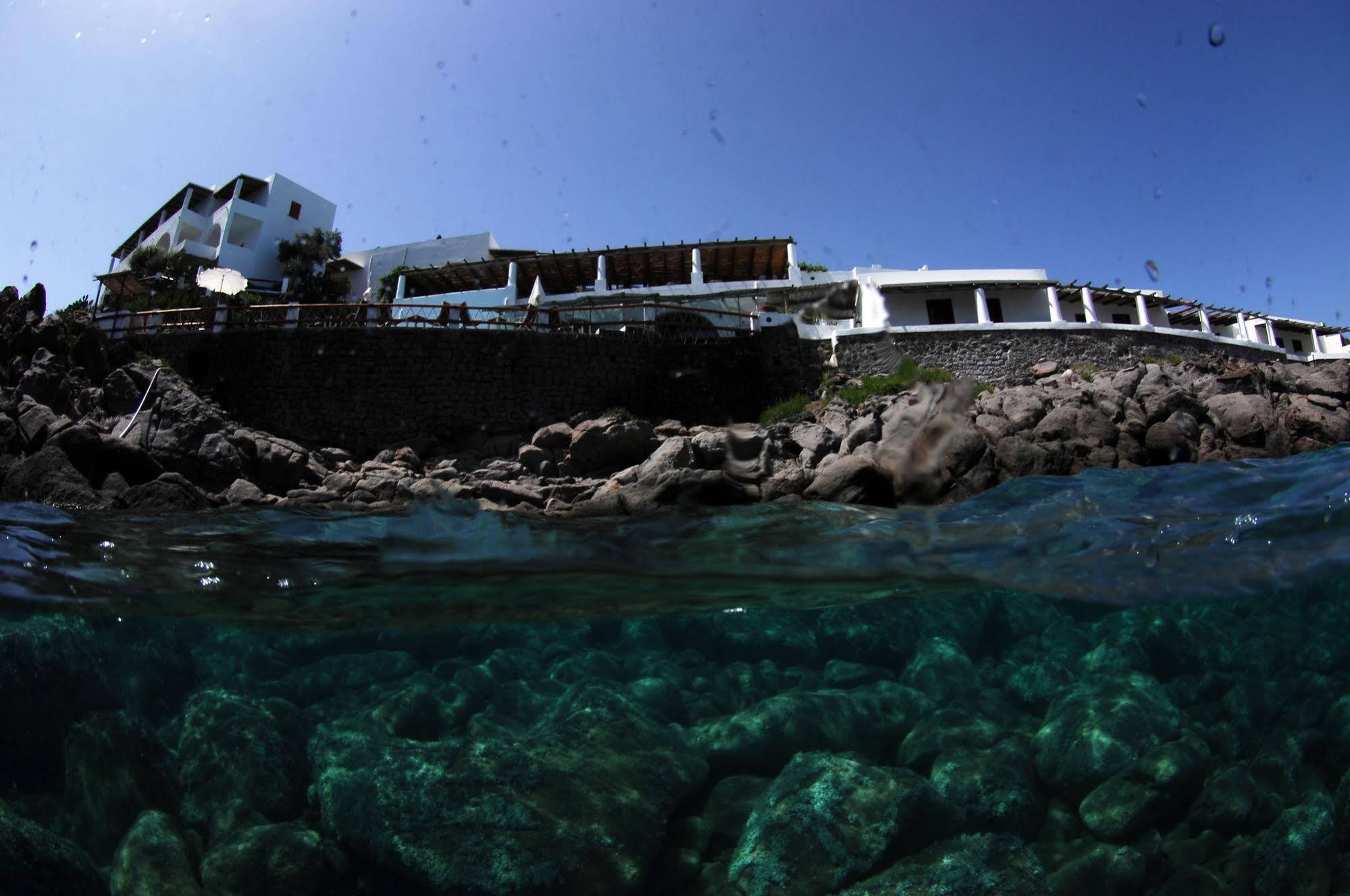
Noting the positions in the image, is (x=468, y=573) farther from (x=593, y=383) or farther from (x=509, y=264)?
(x=509, y=264)

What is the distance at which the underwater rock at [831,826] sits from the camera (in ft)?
18.9

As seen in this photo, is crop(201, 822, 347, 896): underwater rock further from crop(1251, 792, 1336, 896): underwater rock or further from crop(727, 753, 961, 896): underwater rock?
crop(1251, 792, 1336, 896): underwater rock

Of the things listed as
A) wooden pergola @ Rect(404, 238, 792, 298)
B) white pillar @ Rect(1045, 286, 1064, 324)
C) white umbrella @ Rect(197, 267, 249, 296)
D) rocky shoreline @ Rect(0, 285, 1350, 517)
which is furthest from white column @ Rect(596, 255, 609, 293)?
white pillar @ Rect(1045, 286, 1064, 324)

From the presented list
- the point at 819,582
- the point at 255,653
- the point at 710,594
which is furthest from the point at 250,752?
the point at 819,582

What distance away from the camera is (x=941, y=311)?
29766mm

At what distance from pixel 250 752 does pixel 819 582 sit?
243 inches

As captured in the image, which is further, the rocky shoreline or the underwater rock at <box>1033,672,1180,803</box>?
the rocky shoreline

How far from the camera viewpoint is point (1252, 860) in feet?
20.5

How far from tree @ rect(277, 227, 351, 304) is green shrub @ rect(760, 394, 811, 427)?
23943mm

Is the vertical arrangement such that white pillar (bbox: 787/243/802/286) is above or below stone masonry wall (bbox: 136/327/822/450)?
above

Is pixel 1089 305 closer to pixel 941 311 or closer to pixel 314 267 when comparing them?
pixel 941 311

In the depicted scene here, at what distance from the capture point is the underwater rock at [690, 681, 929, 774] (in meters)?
7.03

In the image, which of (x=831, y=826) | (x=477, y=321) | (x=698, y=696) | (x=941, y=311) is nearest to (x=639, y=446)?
(x=477, y=321)

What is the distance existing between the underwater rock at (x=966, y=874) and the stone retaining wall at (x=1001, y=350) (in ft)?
64.2
